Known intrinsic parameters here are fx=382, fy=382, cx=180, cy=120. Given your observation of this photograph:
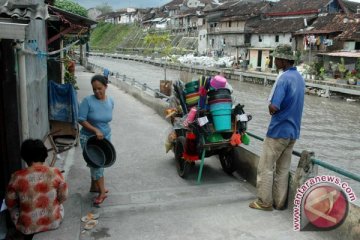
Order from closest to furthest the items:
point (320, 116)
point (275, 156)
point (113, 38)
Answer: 1. point (275, 156)
2. point (320, 116)
3. point (113, 38)

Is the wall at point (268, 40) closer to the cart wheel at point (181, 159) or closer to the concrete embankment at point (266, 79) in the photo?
the concrete embankment at point (266, 79)

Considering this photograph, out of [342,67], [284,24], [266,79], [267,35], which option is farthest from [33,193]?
[267,35]

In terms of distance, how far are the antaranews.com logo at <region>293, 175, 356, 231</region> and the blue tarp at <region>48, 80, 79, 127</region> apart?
4.12 meters

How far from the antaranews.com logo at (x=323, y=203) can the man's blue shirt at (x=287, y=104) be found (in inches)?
30.7

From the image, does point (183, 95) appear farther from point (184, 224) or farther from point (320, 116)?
point (320, 116)

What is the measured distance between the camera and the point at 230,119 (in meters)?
5.61

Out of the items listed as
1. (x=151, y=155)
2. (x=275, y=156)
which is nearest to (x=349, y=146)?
(x=151, y=155)

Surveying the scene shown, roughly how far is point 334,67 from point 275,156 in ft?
103

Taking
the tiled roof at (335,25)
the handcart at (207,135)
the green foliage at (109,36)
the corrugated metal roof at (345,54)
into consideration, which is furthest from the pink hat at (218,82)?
the green foliage at (109,36)

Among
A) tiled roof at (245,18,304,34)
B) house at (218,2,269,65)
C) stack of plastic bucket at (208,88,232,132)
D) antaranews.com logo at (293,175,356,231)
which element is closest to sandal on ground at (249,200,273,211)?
antaranews.com logo at (293,175,356,231)

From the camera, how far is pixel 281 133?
4.66 m

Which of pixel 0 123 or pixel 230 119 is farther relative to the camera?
pixel 230 119

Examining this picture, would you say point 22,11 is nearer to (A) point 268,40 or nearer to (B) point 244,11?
(A) point 268,40

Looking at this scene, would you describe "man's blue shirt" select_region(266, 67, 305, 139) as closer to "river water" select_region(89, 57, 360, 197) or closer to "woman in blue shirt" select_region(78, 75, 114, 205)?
"woman in blue shirt" select_region(78, 75, 114, 205)
